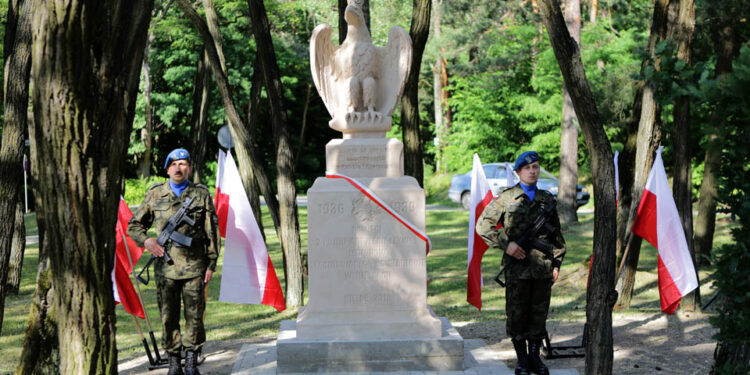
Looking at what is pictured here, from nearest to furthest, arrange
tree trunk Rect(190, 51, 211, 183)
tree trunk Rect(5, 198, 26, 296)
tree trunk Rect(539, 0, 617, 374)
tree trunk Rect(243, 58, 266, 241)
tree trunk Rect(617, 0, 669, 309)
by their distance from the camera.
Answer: tree trunk Rect(539, 0, 617, 374) < tree trunk Rect(617, 0, 669, 309) < tree trunk Rect(5, 198, 26, 296) < tree trunk Rect(243, 58, 266, 241) < tree trunk Rect(190, 51, 211, 183)

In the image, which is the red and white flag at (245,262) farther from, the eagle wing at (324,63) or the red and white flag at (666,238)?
the red and white flag at (666,238)

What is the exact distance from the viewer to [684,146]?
11.0 meters

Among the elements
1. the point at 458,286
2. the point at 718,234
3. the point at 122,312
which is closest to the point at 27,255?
the point at 122,312

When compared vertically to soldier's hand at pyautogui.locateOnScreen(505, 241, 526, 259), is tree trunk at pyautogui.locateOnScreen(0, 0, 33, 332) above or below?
above

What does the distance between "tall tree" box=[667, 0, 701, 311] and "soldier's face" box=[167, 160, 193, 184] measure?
586cm

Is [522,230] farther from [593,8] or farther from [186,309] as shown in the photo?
[593,8]

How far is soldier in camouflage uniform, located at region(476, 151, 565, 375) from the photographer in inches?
276

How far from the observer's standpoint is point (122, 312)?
12.2 meters

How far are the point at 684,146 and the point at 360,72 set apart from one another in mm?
5306

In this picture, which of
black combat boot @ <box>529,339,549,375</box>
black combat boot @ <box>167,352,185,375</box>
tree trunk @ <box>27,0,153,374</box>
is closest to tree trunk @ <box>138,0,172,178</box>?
black combat boot @ <box>167,352,185,375</box>

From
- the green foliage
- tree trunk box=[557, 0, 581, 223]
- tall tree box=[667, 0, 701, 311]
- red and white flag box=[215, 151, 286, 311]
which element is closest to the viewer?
the green foliage

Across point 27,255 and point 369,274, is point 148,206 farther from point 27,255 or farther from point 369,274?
point 27,255

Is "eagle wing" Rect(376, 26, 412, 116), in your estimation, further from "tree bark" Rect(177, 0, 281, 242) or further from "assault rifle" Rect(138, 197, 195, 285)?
"tree bark" Rect(177, 0, 281, 242)

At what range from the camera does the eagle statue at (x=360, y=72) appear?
7.96m
